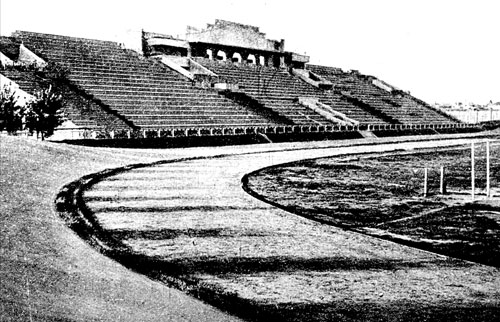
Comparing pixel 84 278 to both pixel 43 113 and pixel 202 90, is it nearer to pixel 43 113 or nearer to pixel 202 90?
pixel 43 113

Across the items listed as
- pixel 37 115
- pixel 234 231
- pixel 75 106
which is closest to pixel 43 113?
pixel 37 115

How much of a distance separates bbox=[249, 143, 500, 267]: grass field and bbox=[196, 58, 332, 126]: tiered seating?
17919 mm

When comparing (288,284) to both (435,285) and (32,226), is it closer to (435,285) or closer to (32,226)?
(435,285)

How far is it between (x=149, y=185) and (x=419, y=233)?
20.2ft

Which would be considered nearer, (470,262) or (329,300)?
(329,300)

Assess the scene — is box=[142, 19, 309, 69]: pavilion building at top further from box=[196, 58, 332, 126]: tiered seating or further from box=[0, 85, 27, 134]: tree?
box=[0, 85, 27, 134]: tree

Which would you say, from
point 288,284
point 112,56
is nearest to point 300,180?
point 288,284

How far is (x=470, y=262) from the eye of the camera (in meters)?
5.60

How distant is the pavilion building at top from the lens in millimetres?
40219

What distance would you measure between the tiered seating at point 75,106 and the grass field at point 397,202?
438 inches

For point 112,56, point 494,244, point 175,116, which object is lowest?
point 494,244

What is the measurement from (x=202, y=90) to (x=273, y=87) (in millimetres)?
8026

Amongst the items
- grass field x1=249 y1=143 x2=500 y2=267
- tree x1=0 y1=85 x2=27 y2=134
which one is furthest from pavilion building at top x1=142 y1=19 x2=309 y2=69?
grass field x1=249 y1=143 x2=500 y2=267

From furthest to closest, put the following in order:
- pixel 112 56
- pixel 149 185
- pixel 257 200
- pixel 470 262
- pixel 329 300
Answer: pixel 112 56
pixel 149 185
pixel 257 200
pixel 470 262
pixel 329 300
